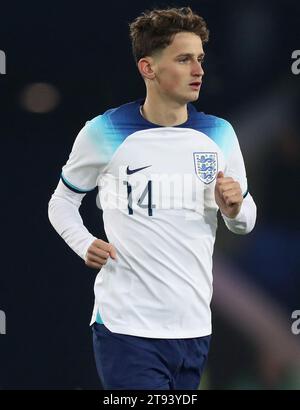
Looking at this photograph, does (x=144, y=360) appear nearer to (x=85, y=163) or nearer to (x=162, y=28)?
(x=85, y=163)

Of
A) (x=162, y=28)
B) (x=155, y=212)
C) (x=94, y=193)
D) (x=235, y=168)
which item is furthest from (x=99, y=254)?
(x=94, y=193)

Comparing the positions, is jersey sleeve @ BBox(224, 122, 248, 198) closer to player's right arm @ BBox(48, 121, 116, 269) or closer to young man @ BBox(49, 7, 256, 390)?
young man @ BBox(49, 7, 256, 390)

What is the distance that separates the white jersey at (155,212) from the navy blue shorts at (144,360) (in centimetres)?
3

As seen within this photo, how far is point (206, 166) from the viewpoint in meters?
2.91

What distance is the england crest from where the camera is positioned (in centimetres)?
290

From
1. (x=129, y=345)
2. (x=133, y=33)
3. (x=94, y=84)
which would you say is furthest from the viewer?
(x=94, y=84)

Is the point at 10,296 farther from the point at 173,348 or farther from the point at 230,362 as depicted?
the point at 173,348

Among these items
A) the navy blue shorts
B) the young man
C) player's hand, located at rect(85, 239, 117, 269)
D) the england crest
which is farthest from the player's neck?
the navy blue shorts

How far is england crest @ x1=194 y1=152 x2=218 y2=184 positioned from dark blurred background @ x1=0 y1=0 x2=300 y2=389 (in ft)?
3.14

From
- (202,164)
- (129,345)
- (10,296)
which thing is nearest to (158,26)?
(202,164)

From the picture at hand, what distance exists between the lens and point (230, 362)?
3.94 meters

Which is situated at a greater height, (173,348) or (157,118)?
(157,118)

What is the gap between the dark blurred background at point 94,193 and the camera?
3.82 meters
